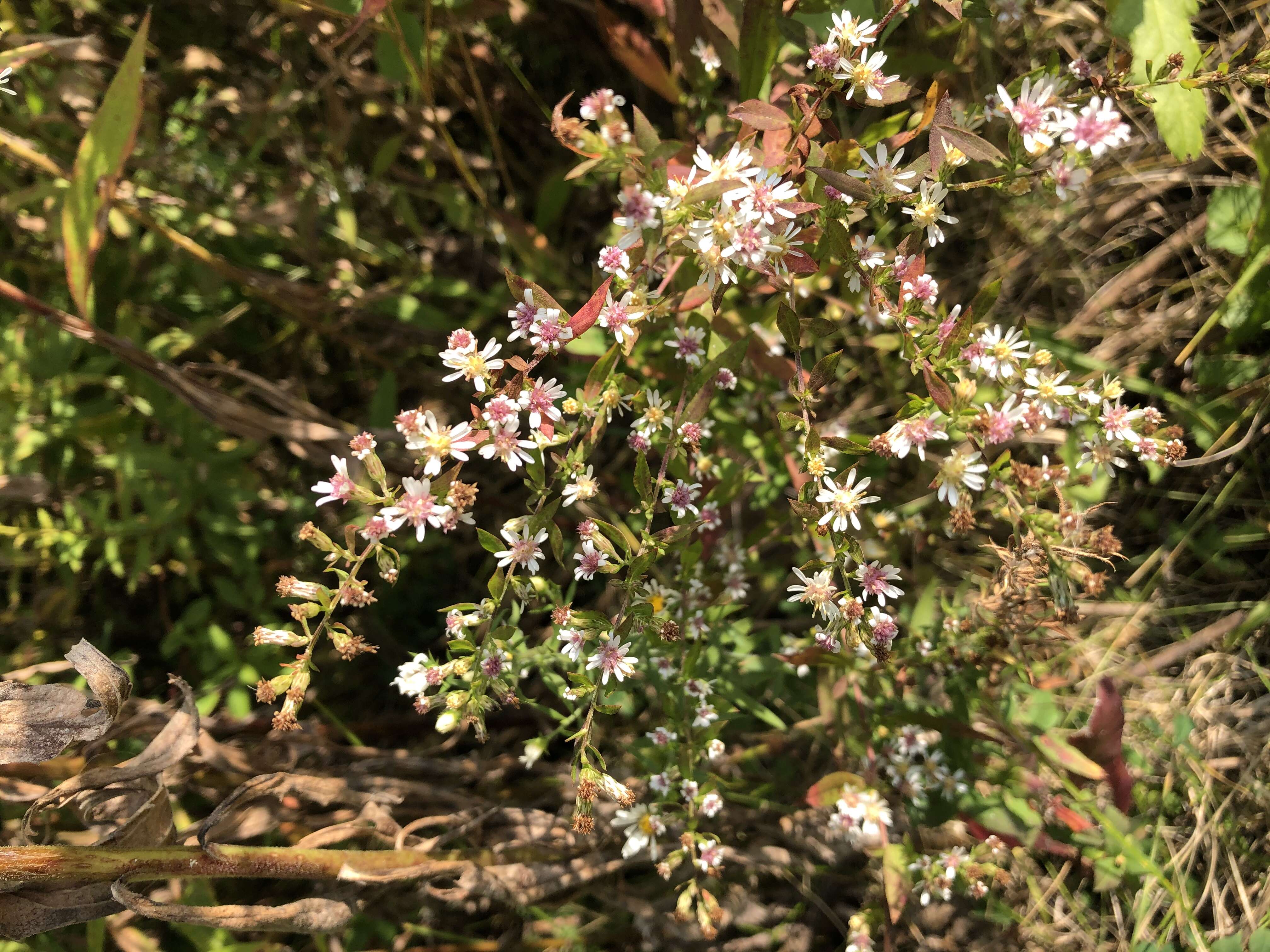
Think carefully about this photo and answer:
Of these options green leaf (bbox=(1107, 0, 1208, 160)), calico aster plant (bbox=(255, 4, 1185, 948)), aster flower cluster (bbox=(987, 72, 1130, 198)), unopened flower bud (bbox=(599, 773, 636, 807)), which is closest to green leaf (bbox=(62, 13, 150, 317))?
calico aster plant (bbox=(255, 4, 1185, 948))

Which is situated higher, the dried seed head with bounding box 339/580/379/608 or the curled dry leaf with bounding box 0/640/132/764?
the dried seed head with bounding box 339/580/379/608

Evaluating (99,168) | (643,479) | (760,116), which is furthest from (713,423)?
(99,168)

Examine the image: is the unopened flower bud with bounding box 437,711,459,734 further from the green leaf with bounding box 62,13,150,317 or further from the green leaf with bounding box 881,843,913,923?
the green leaf with bounding box 62,13,150,317

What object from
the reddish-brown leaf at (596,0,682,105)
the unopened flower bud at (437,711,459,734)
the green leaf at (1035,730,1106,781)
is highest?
the reddish-brown leaf at (596,0,682,105)

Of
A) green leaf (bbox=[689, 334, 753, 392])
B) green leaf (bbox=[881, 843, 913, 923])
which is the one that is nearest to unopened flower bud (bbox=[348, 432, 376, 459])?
green leaf (bbox=[689, 334, 753, 392])

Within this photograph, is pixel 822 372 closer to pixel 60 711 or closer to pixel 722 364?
pixel 722 364

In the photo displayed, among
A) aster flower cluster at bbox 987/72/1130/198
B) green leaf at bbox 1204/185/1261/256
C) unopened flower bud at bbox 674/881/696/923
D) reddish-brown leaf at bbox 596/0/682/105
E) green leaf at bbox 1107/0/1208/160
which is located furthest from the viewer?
green leaf at bbox 1204/185/1261/256

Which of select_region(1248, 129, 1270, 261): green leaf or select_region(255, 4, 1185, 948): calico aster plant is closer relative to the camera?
select_region(255, 4, 1185, 948): calico aster plant

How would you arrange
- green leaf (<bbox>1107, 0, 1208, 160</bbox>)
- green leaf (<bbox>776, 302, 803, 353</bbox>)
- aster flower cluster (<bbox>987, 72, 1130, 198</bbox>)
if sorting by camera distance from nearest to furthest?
aster flower cluster (<bbox>987, 72, 1130, 198</bbox>) → green leaf (<bbox>776, 302, 803, 353</bbox>) → green leaf (<bbox>1107, 0, 1208, 160</bbox>)
